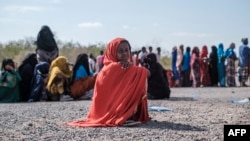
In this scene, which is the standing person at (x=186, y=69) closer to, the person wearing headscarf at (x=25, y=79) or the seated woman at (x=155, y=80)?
the seated woman at (x=155, y=80)

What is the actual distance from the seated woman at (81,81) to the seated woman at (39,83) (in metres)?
0.75

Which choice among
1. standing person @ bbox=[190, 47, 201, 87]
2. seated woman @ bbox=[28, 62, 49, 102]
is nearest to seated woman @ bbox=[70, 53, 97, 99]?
seated woman @ bbox=[28, 62, 49, 102]

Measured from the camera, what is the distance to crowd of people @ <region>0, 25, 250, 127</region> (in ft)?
22.4

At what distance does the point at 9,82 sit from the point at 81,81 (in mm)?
1900

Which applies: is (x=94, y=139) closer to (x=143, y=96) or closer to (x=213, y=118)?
(x=143, y=96)

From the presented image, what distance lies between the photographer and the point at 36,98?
12328 mm

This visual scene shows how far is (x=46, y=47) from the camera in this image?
14133 mm

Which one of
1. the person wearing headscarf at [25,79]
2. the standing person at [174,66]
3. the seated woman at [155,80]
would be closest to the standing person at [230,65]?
the standing person at [174,66]

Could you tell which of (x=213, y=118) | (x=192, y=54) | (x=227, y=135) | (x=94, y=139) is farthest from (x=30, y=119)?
(x=192, y=54)

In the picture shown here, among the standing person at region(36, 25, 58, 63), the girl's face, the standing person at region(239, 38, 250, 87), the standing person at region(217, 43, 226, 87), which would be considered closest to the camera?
the girl's face

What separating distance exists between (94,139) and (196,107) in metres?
4.17

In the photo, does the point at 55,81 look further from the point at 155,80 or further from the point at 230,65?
the point at 230,65

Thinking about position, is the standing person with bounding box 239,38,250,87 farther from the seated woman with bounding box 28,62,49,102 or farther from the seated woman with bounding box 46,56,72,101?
the seated woman with bounding box 28,62,49,102

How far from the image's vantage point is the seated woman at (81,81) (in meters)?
12.3
